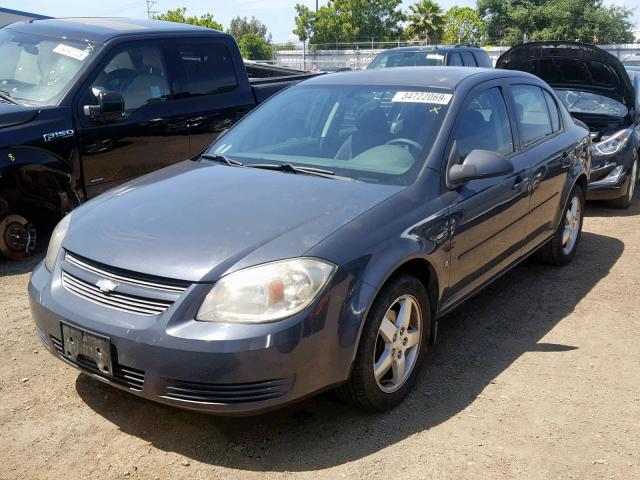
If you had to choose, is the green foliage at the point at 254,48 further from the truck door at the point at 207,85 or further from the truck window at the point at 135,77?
the truck window at the point at 135,77

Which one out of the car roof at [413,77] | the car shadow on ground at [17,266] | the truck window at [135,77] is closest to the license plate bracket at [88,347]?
the car roof at [413,77]

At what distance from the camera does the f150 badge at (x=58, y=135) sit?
211 inches

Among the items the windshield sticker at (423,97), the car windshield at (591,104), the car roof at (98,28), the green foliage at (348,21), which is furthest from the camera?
the green foliage at (348,21)

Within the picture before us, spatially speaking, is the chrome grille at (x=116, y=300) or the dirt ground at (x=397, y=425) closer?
the chrome grille at (x=116, y=300)

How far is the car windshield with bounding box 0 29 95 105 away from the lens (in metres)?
5.68

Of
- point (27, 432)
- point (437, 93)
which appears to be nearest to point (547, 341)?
point (437, 93)

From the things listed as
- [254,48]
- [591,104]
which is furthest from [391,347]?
[254,48]

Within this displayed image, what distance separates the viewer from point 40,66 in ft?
19.2

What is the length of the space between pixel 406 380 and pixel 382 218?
843mm

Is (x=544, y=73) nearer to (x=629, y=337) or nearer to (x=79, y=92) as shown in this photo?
(x=629, y=337)

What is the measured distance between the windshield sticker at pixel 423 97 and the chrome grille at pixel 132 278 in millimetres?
1938

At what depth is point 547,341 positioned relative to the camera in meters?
4.27

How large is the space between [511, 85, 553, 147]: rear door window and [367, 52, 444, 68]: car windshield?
21.2ft

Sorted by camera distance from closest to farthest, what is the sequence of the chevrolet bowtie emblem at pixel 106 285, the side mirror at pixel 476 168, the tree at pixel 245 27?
1. the chevrolet bowtie emblem at pixel 106 285
2. the side mirror at pixel 476 168
3. the tree at pixel 245 27
